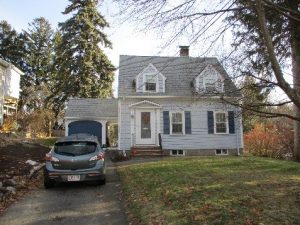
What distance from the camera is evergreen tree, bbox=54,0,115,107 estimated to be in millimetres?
43094

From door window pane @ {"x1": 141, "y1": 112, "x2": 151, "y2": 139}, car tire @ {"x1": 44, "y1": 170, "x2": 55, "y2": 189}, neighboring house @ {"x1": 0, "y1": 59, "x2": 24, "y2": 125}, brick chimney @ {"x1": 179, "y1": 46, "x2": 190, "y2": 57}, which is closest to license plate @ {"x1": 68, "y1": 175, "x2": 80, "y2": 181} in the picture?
car tire @ {"x1": 44, "y1": 170, "x2": 55, "y2": 189}

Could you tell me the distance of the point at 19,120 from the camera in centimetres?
3600

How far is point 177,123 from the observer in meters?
24.9

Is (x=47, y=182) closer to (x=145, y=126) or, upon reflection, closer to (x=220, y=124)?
(x=145, y=126)

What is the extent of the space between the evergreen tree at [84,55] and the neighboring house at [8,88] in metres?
5.66

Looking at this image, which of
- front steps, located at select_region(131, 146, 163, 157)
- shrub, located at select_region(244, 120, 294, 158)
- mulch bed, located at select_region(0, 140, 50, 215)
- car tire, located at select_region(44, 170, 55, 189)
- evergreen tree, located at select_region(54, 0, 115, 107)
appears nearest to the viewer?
mulch bed, located at select_region(0, 140, 50, 215)

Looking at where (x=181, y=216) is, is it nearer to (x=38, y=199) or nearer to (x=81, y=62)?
(x=38, y=199)

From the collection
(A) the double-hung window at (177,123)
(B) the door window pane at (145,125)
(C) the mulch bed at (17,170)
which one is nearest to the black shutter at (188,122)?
(A) the double-hung window at (177,123)

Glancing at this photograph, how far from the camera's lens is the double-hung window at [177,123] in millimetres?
24766

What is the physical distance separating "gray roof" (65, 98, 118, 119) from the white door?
6625 mm

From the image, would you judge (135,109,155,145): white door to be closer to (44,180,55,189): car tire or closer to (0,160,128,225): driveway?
(0,160,128,225): driveway

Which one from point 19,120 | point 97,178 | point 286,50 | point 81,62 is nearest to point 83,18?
point 81,62

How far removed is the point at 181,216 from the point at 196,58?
3.09 metres

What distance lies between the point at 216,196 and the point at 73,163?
5116 mm
